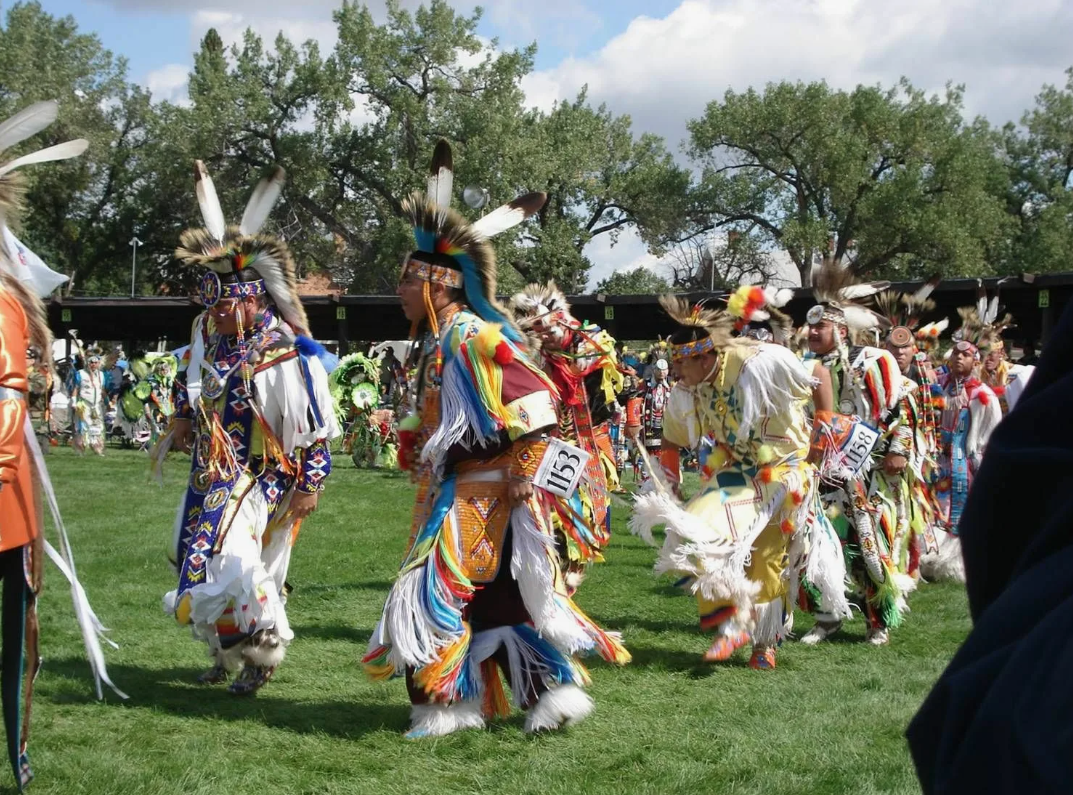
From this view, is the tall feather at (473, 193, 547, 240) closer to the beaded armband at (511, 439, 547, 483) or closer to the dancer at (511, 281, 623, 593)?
the beaded armband at (511, 439, 547, 483)

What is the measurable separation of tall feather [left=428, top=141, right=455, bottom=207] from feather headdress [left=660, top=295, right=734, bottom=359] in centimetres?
149

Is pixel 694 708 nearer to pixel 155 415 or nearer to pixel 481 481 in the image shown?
pixel 481 481

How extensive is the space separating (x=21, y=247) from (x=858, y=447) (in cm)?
454

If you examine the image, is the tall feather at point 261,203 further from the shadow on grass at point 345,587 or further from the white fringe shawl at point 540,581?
the shadow on grass at point 345,587

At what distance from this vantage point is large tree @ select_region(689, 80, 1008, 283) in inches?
1560

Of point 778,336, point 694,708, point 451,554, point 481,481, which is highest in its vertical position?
point 778,336

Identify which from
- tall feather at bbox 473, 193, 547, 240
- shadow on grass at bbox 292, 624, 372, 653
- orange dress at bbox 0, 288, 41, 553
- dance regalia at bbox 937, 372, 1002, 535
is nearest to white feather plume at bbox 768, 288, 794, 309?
tall feather at bbox 473, 193, 547, 240

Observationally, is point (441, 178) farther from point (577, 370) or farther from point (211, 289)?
point (577, 370)

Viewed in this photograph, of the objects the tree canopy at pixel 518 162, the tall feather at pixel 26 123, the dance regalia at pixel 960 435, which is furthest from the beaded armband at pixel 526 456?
the tree canopy at pixel 518 162

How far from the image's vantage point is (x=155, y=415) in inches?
862

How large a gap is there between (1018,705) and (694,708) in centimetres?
444

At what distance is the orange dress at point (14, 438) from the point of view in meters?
3.26

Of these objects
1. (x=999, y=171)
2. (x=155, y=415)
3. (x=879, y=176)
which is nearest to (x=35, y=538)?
(x=155, y=415)

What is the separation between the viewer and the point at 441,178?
488 cm
